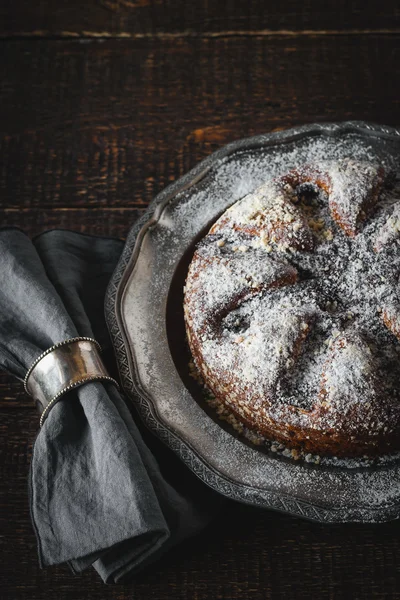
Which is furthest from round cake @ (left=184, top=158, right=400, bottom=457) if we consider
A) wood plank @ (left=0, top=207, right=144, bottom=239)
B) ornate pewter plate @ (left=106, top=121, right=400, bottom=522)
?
wood plank @ (left=0, top=207, right=144, bottom=239)

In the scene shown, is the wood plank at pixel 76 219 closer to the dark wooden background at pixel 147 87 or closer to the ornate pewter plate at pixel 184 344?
the dark wooden background at pixel 147 87

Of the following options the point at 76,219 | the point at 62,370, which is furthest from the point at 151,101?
the point at 62,370

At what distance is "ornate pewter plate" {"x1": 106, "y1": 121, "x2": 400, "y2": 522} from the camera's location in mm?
1500

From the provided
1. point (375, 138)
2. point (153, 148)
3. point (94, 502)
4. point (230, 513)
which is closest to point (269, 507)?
point (230, 513)

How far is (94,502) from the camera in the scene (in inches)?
61.7

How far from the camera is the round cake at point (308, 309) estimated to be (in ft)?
4.81

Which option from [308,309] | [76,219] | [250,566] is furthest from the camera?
[76,219]

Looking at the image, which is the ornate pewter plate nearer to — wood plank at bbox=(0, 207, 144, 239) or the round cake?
the round cake

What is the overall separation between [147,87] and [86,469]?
1.15 meters

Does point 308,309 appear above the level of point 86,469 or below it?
above

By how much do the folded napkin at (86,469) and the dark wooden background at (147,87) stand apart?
243mm

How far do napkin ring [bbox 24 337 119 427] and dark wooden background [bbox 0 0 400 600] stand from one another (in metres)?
0.23

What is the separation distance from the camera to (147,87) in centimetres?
217

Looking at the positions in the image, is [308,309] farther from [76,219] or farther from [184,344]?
[76,219]
